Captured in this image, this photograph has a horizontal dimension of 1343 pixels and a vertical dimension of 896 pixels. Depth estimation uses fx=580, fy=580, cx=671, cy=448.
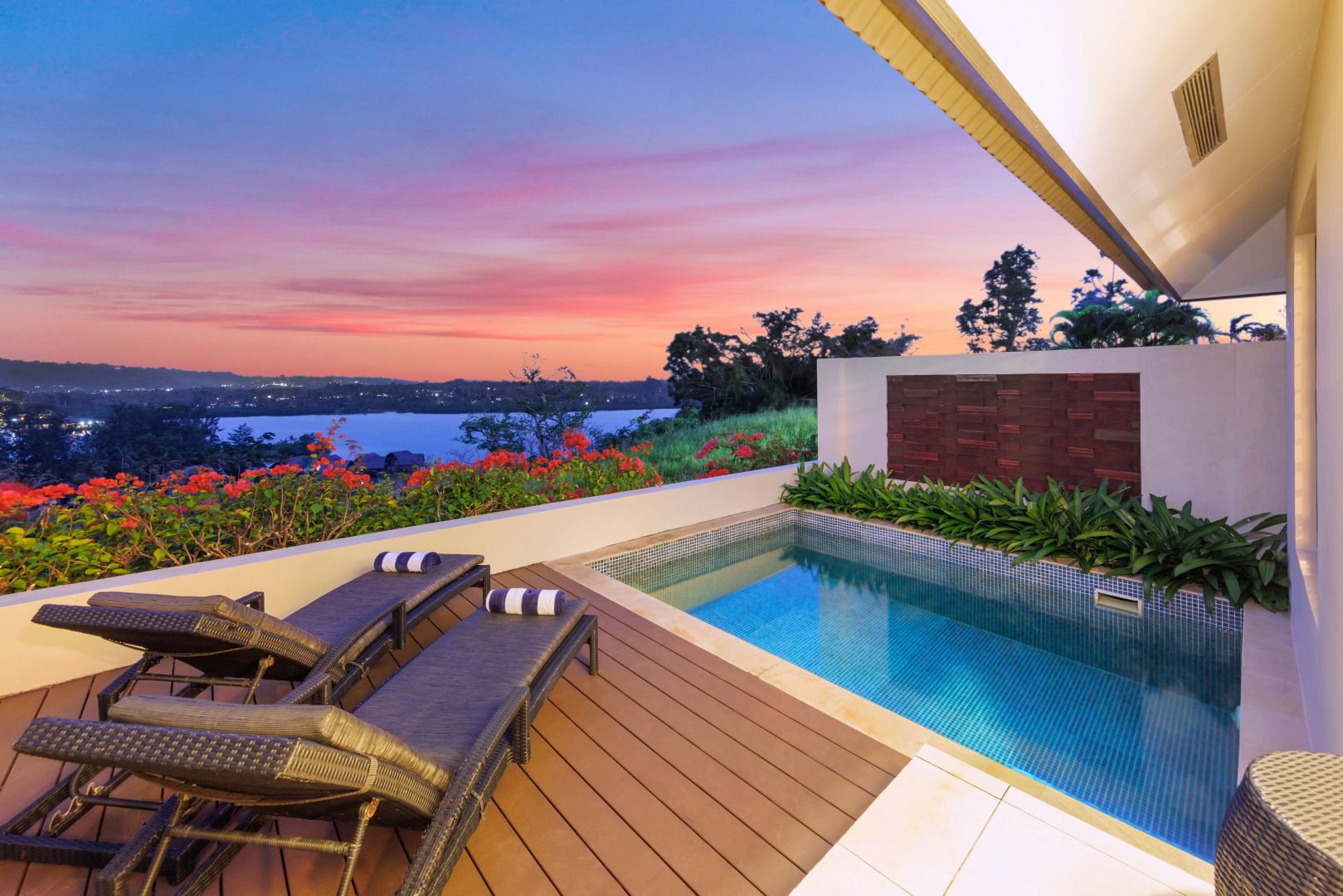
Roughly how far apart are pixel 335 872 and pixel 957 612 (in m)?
4.34

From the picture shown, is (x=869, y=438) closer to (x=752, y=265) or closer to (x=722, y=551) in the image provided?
(x=722, y=551)

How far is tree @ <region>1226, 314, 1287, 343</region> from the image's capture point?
9.97 metres

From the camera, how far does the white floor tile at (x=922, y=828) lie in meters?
1.72

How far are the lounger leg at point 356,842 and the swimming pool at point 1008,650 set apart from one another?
275cm

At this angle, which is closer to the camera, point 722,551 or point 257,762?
point 257,762

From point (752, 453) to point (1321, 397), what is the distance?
6.35 metres

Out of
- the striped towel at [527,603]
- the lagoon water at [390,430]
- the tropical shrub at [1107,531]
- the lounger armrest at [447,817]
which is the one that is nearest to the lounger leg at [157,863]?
the lounger armrest at [447,817]

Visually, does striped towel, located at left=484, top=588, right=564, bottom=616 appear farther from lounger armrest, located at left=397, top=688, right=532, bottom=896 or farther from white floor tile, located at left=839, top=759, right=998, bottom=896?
white floor tile, located at left=839, top=759, right=998, bottom=896

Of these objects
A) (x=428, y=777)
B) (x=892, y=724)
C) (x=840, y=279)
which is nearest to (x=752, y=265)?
(x=840, y=279)

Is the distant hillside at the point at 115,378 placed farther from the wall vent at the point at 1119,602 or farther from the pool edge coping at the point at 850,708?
the wall vent at the point at 1119,602

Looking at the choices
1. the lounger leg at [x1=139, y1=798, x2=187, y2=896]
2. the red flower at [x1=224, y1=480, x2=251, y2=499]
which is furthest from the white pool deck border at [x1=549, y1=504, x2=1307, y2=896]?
the red flower at [x1=224, y1=480, x2=251, y2=499]

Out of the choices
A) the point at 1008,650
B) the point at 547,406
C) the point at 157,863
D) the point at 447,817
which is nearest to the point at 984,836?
the point at 447,817

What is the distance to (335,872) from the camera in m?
1.75

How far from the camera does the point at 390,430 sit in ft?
24.5
